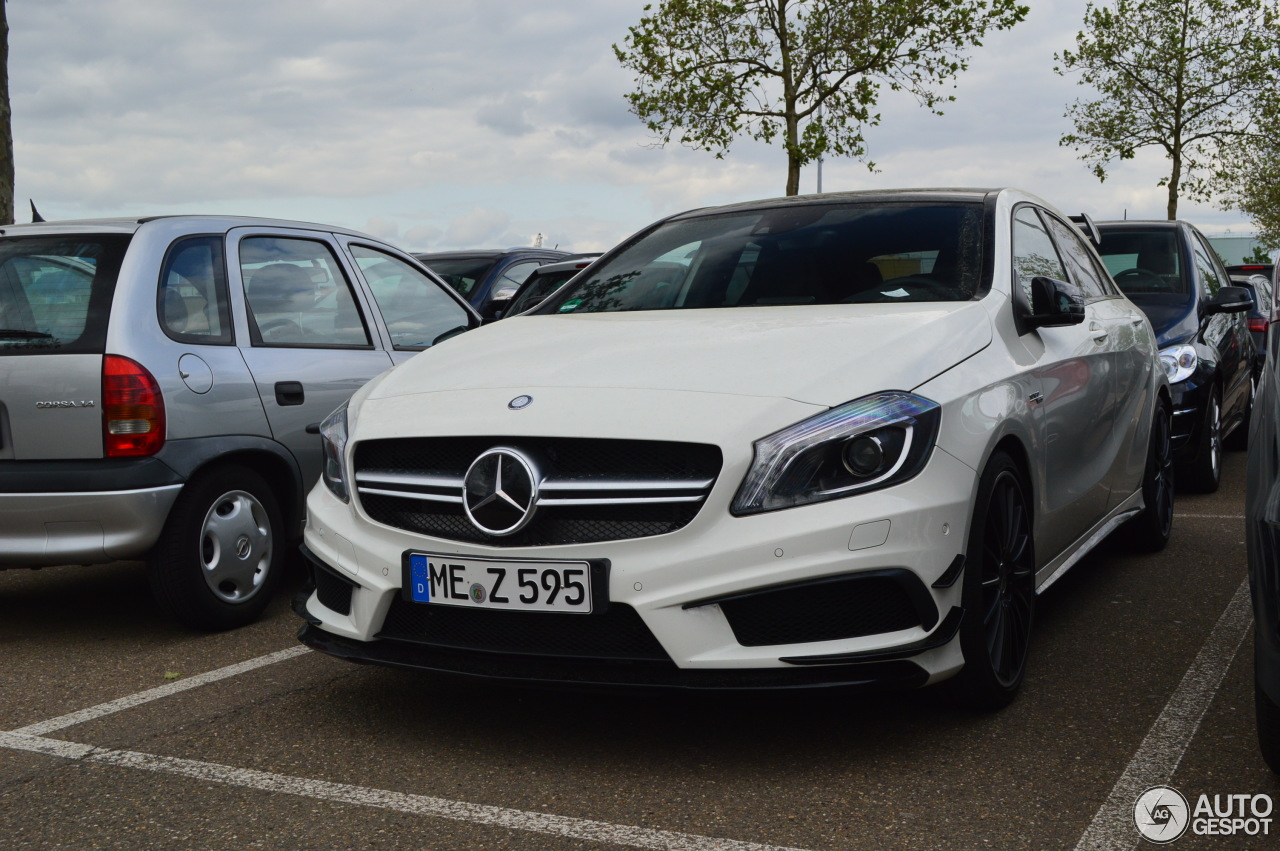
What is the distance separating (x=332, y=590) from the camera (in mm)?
3721

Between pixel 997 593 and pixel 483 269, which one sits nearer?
pixel 997 593

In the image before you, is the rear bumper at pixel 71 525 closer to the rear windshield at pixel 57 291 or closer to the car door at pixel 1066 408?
the rear windshield at pixel 57 291

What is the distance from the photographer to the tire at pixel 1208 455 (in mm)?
7676

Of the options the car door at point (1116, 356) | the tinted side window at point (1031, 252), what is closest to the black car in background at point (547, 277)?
the car door at point (1116, 356)

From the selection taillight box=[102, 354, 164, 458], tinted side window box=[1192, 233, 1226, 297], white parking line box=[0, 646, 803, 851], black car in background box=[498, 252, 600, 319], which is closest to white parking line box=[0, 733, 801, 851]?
white parking line box=[0, 646, 803, 851]

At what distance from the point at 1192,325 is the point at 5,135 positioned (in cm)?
890

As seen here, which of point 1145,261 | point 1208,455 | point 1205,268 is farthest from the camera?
point 1205,268

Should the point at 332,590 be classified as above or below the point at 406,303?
below

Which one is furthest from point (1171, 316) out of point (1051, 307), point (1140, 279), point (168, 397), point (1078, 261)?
point (168, 397)

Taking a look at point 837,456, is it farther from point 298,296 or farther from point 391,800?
point 298,296

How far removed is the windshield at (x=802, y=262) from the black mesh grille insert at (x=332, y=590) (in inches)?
58.5

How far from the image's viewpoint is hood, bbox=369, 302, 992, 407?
134 inches

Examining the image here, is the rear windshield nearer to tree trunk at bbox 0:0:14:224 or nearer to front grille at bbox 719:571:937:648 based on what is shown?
front grille at bbox 719:571:937:648

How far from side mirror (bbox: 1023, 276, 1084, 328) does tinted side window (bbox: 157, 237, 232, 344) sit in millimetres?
2981
